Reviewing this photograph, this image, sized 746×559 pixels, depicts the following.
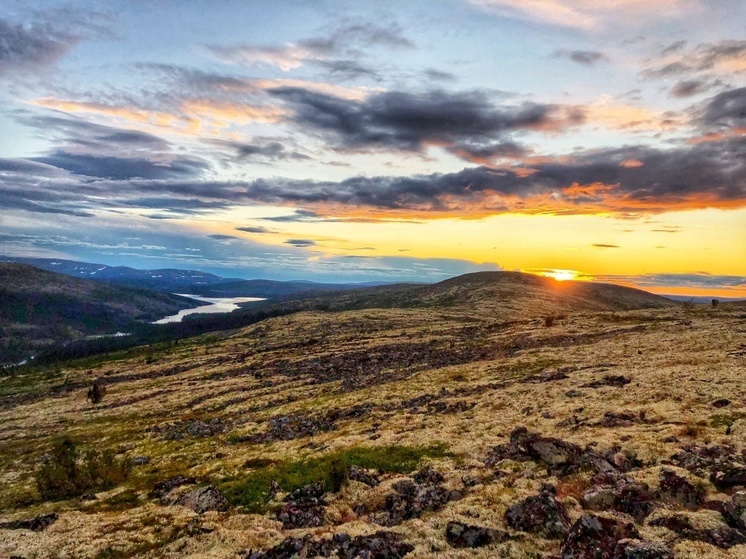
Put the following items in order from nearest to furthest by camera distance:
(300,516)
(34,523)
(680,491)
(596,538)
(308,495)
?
(596,538), (680,491), (300,516), (34,523), (308,495)

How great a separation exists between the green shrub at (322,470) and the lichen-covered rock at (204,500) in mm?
659

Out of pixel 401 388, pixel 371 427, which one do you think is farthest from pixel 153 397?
pixel 371 427

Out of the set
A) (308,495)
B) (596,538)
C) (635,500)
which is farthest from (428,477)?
(635,500)

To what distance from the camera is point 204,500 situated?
27.0 meters

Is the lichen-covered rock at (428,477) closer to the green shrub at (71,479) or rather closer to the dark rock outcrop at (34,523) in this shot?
the dark rock outcrop at (34,523)

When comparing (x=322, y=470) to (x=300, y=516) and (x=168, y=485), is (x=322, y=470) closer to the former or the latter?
(x=300, y=516)

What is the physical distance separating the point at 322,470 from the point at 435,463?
7.93 m

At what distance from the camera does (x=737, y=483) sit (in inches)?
801

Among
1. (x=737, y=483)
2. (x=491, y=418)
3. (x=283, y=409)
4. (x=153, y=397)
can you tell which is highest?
(x=737, y=483)

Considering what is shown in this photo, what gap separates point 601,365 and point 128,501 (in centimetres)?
4996

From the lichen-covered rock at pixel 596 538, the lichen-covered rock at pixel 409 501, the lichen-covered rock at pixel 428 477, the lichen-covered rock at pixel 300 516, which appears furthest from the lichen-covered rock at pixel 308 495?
the lichen-covered rock at pixel 596 538

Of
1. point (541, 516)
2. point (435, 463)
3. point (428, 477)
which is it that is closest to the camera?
point (541, 516)

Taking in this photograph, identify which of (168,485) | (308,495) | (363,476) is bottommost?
(168,485)

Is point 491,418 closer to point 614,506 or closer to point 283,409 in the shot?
point 614,506
